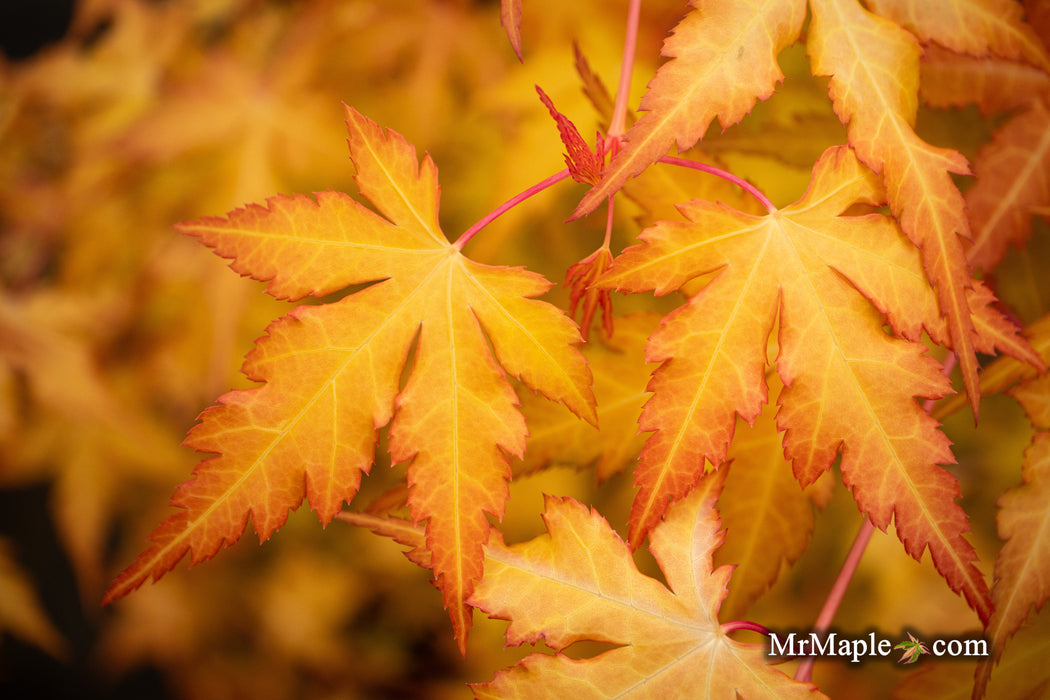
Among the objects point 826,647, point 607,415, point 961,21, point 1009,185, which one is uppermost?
point 961,21

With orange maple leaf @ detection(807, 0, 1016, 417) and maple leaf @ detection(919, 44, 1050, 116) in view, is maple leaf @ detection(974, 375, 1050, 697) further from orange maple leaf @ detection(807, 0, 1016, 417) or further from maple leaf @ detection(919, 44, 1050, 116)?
maple leaf @ detection(919, 44, 1050, 116)

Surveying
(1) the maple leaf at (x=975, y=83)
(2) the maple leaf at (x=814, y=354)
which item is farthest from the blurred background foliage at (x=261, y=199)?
(2) the maple leaf at (x=814, y=354)

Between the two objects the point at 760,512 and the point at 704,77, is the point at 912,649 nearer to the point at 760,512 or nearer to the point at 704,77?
the point at 760,512

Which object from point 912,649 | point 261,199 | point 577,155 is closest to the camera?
point 577,155

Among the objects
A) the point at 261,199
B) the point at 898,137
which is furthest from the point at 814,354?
the point at 261,199

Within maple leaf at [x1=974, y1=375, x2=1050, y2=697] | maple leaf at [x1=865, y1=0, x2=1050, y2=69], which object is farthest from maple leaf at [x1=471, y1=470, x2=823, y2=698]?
maple leaf at [x1=865, y1=0, x2=1050, y2=69]

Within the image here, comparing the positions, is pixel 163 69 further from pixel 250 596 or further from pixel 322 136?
pixel 250 596
